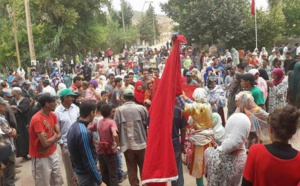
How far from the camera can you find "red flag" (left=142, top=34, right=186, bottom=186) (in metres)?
3.24

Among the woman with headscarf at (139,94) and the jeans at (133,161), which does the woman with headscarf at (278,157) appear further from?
the woman with headscarf at (139,94)

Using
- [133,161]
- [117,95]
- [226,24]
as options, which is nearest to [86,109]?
[133,161]

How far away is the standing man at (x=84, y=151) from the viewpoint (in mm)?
3770

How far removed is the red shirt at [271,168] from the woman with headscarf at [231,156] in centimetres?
84

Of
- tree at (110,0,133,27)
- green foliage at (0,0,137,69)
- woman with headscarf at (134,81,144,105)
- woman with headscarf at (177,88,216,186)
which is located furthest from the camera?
tree at (110,0,133,27)

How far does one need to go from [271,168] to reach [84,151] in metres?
2.18

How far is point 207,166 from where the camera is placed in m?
3.67

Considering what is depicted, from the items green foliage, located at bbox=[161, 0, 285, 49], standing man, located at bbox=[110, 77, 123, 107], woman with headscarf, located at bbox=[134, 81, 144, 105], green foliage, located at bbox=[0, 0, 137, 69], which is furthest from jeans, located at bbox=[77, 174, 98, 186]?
green foliage, located at bbox=[0, 0, 137, 69]

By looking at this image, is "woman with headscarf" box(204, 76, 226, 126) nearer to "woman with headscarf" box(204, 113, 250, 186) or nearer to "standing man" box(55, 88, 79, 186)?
"standing man" box(55, 88, 79, 186)

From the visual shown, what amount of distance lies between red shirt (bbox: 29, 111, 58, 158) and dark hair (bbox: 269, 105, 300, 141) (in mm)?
3167

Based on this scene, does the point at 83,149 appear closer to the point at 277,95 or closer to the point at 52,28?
the point at 277,95

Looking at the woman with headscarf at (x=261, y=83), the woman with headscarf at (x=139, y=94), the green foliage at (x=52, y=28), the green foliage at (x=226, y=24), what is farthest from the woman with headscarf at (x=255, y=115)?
the green foliage at (x=52, y=28)

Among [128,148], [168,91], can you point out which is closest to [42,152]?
[128,148]

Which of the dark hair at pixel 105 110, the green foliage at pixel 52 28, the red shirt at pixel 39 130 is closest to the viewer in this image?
the red shirt at pixel 39 130
